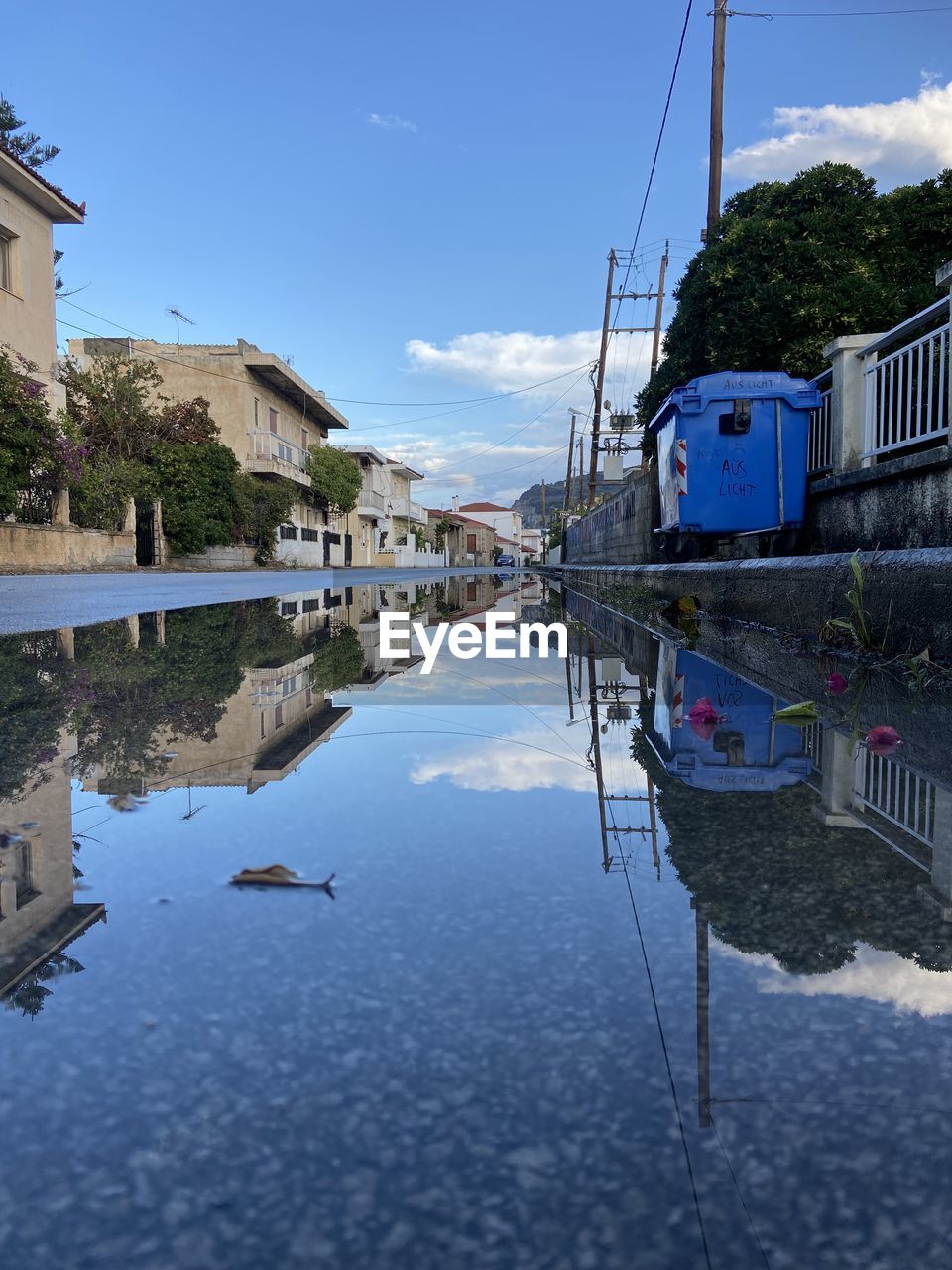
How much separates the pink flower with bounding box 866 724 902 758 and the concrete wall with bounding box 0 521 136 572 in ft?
59.6

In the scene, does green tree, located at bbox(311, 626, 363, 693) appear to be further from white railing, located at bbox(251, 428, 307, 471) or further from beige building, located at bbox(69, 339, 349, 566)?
white railing, located at bbox(251, 428, 307, 471)

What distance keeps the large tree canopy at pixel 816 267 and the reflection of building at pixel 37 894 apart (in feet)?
41.0

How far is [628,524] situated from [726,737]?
14.3m

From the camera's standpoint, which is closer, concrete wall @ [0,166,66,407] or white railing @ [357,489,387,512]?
concrete wall @ [0,166,66,407]

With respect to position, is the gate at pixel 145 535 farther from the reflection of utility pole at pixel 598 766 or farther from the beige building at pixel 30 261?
the reflection of utility pole at pixel 598 766

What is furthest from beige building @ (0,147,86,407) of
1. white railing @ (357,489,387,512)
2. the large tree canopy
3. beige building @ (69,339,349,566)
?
white railing @ (357,489,387,512)

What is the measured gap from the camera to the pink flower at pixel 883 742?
3.00 metres

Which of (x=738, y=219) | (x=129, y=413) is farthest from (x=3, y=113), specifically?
(x=738, y=219)

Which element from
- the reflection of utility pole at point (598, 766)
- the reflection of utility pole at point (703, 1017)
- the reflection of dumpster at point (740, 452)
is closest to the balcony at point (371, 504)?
the reflection of dumpster at point (740, 452)

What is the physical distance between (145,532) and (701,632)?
2712 centimetres

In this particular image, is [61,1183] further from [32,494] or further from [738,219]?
[32,494]

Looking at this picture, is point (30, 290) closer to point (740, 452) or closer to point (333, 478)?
point (740, 452)

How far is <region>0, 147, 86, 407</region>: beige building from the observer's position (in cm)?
2192

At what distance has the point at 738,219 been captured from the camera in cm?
1350
